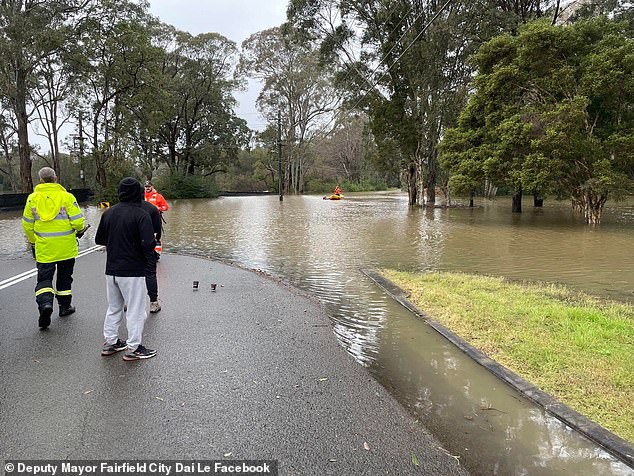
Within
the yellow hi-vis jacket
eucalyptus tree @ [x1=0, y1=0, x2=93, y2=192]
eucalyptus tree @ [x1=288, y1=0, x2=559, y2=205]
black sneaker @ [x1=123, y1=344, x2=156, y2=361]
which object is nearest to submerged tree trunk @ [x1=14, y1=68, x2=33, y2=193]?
eucalyptus tree @ [x1=0, y1=0, x2=93, y2=192]

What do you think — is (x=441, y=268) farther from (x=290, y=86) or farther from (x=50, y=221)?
(x=290, y=86)

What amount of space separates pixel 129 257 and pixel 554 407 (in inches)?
157

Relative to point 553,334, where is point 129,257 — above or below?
above

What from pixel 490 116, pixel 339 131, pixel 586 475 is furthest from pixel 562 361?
pixel 339 131

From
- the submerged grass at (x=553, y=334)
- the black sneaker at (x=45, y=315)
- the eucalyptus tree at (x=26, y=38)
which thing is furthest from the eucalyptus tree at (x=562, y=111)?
the eucalyptus tree at (x=26, y=38)

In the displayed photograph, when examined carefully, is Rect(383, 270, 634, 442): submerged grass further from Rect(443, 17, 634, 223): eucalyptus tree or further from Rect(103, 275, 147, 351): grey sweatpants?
Rect(443, 17, 634, 223): eucalyptus tree

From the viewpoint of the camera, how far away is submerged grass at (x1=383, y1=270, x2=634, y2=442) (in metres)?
3.78

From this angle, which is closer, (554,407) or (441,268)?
(554,407)

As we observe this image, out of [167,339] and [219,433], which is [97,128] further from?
[219,433]

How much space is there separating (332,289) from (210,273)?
2707 mm

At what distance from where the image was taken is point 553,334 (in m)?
5.29

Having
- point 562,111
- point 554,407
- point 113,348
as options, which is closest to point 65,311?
point 113,348

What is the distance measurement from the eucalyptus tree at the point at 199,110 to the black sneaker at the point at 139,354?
140ft

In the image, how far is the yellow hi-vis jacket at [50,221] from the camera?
547 centimetres
